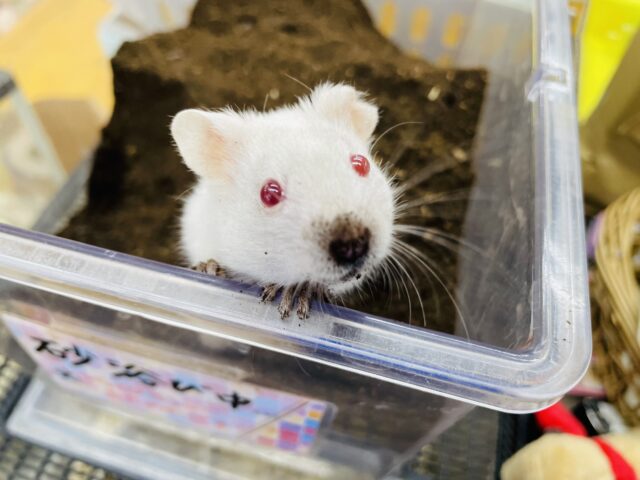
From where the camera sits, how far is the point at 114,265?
60 centimetres

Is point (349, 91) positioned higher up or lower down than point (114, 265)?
higher up

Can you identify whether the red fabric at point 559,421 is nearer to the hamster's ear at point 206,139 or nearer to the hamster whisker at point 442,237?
the hamster whisker at point 442,237

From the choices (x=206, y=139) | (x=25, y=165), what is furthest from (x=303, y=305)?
(x=25, y=165)

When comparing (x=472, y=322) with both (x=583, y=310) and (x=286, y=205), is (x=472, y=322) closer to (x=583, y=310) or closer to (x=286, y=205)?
(x=583, y=310)

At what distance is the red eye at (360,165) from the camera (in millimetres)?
621

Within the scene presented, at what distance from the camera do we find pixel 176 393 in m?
0.77

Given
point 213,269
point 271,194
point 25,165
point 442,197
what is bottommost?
point 25,165

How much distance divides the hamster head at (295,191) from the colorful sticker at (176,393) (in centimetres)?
16

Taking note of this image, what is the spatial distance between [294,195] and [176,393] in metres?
0.37

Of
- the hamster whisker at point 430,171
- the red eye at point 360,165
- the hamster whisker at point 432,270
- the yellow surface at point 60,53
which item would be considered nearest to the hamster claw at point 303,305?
the red eye at point 360,165

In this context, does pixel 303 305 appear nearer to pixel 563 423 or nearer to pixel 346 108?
pixel 346 108

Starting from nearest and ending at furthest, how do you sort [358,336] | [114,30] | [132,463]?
[358,336]
[132,463]
[114,30]

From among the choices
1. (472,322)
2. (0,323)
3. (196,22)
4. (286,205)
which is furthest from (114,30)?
(472,322)

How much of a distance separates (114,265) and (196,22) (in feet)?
2.53
